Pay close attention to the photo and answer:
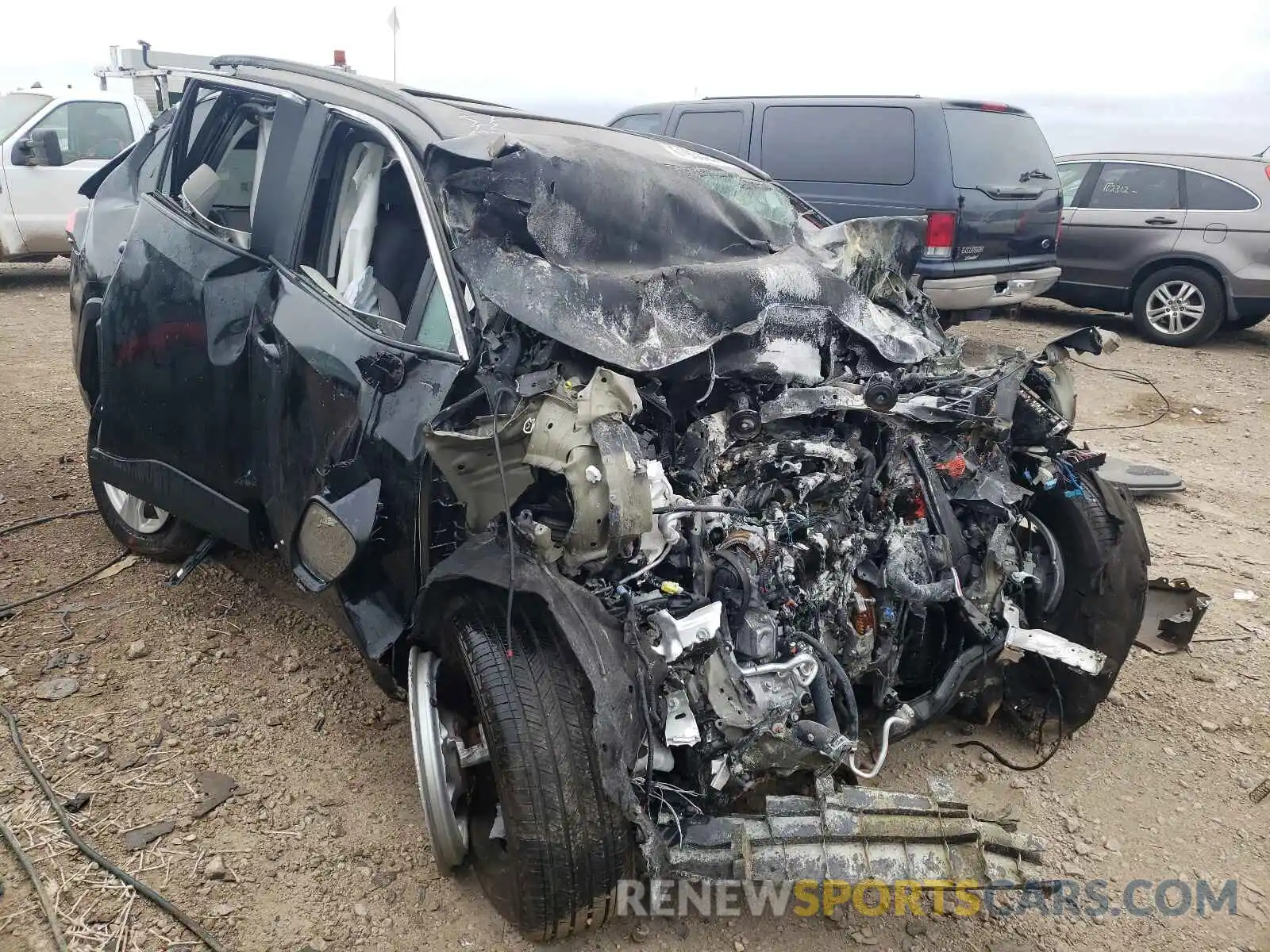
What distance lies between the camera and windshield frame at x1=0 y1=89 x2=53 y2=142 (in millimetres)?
8695

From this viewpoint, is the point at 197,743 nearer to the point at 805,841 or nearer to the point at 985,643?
the point at 805,841

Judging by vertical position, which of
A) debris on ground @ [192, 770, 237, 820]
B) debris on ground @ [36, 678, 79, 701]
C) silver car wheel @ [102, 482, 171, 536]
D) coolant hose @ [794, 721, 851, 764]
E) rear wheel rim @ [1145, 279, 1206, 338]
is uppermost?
coolant hose @ [794, 721, 851, 764]

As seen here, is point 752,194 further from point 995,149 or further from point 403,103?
point 995,149

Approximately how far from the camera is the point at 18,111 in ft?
29.3

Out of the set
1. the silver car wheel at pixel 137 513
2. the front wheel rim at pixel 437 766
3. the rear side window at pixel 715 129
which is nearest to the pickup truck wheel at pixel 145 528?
the silver car wheel at pixel 137 513

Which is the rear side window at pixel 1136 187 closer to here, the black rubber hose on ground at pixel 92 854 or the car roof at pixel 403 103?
the car roof at pixel 403 103

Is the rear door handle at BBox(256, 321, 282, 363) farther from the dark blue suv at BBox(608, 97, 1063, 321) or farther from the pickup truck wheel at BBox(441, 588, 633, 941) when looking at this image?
the dark blue suv at BBox(608, 97, 1063, 321)

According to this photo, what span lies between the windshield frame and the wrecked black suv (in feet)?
Answer: 22.5

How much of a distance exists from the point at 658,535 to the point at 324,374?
1097 millimetres

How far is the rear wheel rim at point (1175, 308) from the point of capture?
29.1 feet

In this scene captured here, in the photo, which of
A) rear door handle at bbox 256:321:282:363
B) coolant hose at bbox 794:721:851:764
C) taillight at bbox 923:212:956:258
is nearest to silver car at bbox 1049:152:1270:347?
taillight at bbox 923:212:956:258

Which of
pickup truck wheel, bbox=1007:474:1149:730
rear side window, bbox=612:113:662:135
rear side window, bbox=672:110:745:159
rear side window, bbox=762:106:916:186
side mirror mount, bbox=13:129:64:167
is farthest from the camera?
rear side window, bbox=612:113:662:135

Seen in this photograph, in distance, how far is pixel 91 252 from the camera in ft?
12.3

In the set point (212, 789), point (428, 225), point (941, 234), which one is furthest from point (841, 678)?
point (941, 234)
